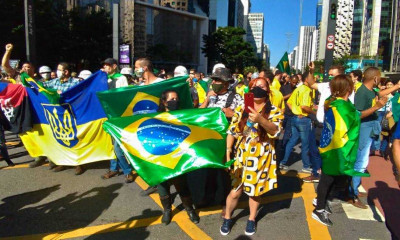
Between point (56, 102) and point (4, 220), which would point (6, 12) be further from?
point (4, 220)

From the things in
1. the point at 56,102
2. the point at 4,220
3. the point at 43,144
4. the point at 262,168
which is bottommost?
the point at 4,220

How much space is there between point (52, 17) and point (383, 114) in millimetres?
26184

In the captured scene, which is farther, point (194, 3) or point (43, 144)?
point (194, 3)

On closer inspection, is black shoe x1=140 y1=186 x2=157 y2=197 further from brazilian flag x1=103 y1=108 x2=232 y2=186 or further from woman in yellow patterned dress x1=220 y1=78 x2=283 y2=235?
woman in yellow patterned dress x1=220 y1=78 x2=283 y2=235

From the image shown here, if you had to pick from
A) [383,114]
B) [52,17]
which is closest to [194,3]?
[52,17]

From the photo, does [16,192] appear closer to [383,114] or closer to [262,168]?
[262,168]

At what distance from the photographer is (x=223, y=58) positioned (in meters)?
72.9

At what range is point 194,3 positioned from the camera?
98.4m

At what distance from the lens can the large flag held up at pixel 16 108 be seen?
5539 millimetres

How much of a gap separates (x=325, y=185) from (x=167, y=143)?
1837mm

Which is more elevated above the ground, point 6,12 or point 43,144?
point 6,12

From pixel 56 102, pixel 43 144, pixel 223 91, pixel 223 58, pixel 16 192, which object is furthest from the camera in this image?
pixel 223 58

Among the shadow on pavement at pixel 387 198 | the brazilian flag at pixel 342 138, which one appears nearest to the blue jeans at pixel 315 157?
the shadow on pavement at pixel 387 198

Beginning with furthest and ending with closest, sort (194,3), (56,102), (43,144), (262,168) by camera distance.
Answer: (194,3) → (43,144) → (56,102) → (262,168)
